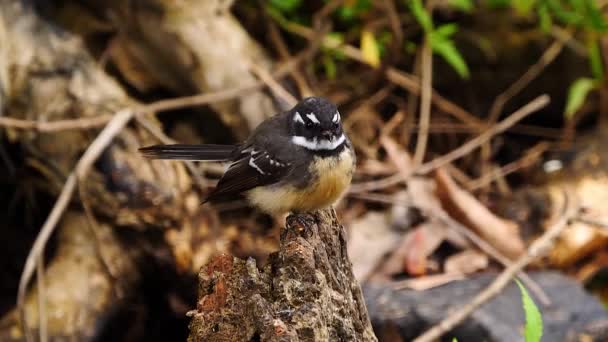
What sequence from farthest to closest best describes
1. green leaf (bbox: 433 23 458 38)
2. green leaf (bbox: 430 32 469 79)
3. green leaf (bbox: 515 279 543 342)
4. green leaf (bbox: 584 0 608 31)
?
green leaf (bbox: 433 23 458 38) → green leaf (bbox: 430 32 469 79) → green leaf (bbox: 584 0 608 31) → green leaf (bbox: 515 279 543 342)

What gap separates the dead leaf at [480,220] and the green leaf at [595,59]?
1575 mm

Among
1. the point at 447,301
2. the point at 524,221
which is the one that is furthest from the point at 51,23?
the point at 524,221

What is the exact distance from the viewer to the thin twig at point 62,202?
201 inches

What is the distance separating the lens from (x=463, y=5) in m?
6.86

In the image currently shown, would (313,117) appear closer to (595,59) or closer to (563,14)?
(563,14)

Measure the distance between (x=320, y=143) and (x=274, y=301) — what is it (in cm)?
144

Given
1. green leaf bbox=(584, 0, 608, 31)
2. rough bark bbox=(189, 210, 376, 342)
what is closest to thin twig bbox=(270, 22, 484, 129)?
green leaf bbox=(584, 0, 608, 31)

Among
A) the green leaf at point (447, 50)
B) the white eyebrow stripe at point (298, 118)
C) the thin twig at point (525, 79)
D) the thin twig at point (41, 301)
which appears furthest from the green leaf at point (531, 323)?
the thin twig at point (525, 79)

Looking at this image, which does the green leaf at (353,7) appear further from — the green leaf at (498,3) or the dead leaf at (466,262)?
the dead leaf at (466,262)

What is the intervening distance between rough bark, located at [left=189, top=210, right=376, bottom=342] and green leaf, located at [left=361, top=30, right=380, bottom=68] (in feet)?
13.2

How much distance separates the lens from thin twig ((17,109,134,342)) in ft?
16.8

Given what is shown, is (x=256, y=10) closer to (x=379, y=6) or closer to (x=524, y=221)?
(x=379, y=6)

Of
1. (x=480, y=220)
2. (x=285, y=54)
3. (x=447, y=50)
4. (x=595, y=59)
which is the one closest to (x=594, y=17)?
(x=595, y=59)

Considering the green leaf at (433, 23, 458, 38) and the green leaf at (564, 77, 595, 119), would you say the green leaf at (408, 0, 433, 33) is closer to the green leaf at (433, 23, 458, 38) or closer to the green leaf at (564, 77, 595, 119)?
the green leaf at (433, 23, 458, 38)
